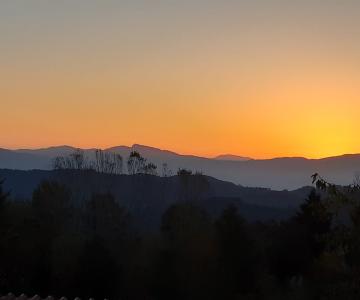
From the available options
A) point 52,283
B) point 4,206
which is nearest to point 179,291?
point 52,283

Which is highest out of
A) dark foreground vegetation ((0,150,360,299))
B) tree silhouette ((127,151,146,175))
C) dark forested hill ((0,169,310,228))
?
tree silhouette ((127,151,146,175))

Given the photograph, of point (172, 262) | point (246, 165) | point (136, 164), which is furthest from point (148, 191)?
point (246, 165)

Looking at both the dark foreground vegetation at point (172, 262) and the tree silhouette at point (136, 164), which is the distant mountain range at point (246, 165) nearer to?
the tree silhouette at point (136, 164)

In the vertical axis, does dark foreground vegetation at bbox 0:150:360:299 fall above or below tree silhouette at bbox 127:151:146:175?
below

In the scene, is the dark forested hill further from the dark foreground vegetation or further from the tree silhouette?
the dark foreground vegetation

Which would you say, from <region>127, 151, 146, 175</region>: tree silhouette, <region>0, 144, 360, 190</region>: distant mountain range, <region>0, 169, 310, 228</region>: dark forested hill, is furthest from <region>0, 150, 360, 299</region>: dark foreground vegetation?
<region>0, 144, 360, 190</region>: distant mountain range

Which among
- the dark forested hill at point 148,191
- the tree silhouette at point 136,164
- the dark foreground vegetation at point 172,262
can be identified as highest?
the tree silhouette at point 136,164

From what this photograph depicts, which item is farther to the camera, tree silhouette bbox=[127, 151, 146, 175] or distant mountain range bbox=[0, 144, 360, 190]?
distant mountain range bbox=[0, 144, 360, 190]

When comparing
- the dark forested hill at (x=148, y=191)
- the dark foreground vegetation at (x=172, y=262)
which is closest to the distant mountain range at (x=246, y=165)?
the dark forested hill at (x=148, y=191)

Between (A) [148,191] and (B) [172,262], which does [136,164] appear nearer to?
(A) [148,191]

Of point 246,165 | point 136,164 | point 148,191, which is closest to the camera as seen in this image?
point 136,164

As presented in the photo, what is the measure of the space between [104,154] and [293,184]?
53238 millimetres

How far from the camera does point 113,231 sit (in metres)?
40.1

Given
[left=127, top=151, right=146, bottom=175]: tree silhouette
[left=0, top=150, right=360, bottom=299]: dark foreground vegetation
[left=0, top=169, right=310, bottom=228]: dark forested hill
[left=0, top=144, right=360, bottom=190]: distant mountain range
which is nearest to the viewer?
[left=0, top=150, right=360, bottom=299]: dark foreground vegetation
